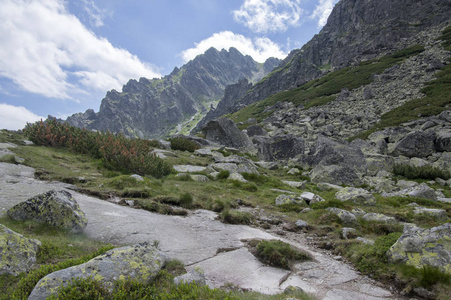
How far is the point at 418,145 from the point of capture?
24047 millimetres

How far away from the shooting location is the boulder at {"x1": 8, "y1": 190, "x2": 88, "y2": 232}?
22.4ft

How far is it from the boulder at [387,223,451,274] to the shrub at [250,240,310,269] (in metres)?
2.36

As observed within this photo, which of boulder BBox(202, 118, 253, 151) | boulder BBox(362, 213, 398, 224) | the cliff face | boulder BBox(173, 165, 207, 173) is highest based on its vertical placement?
the cliff face

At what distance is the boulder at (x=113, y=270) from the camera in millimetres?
3914

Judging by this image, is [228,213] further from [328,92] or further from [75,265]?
[328,92]

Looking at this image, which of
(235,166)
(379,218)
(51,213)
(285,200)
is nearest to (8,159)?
(51,213)

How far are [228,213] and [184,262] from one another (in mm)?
3871

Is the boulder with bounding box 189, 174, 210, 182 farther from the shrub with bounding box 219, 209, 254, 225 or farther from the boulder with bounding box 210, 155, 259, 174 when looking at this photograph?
the shrub with bounding box 219, 209, 254, 225

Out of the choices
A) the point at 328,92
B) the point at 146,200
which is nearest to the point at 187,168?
the point at 146,200

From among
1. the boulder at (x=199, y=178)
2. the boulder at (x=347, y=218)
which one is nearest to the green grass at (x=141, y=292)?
the boulder at (x=347, y=218)

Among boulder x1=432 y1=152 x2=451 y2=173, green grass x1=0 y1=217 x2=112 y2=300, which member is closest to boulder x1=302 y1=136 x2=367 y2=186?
boulder x1=432 y1=152 x2=451 y2=173

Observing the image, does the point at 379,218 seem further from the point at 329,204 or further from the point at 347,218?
the point at 329,204

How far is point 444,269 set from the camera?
211 inches

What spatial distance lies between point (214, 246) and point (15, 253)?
474cm
